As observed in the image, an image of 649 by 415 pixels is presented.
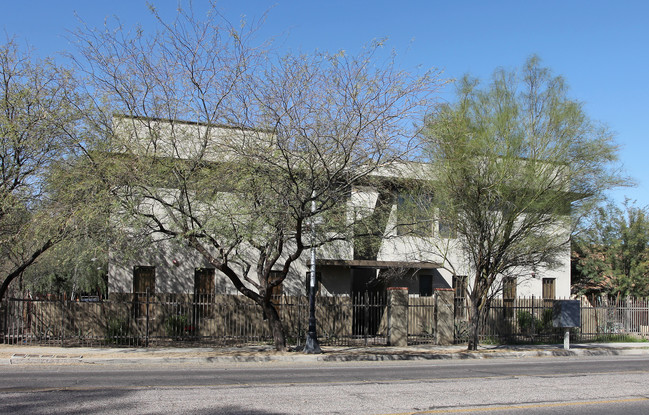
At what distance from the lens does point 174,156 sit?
16.7 metres

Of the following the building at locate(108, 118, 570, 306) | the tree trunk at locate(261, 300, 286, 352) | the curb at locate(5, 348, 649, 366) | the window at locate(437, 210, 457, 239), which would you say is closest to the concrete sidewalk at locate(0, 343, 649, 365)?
the curb at locate(5, 348, 649, 366)

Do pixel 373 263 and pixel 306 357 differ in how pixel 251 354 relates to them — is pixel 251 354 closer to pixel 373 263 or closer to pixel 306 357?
pixel 306 357

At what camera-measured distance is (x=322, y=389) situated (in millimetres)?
11414

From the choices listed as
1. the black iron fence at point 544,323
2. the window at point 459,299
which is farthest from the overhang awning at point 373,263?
the black iron fence at point 544,323

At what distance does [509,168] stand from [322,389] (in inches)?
427

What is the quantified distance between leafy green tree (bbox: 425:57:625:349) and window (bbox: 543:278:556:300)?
10.1 meters

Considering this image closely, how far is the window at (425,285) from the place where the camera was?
Answer: 27672 mm

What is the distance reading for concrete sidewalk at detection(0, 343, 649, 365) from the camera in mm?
17141

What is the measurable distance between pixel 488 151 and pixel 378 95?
5372mm

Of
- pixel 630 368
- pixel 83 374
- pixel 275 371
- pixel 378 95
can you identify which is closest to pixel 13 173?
pixel 83 374

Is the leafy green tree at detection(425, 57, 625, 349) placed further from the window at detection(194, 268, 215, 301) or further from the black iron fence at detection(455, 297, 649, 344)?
the window at detection(194, 268, 215, 301)

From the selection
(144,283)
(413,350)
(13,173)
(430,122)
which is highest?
(430,122)

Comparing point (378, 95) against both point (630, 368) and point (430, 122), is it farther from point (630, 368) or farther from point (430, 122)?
point (630, 368)

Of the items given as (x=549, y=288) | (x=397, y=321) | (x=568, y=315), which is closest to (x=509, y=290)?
(x=549, y=288)
